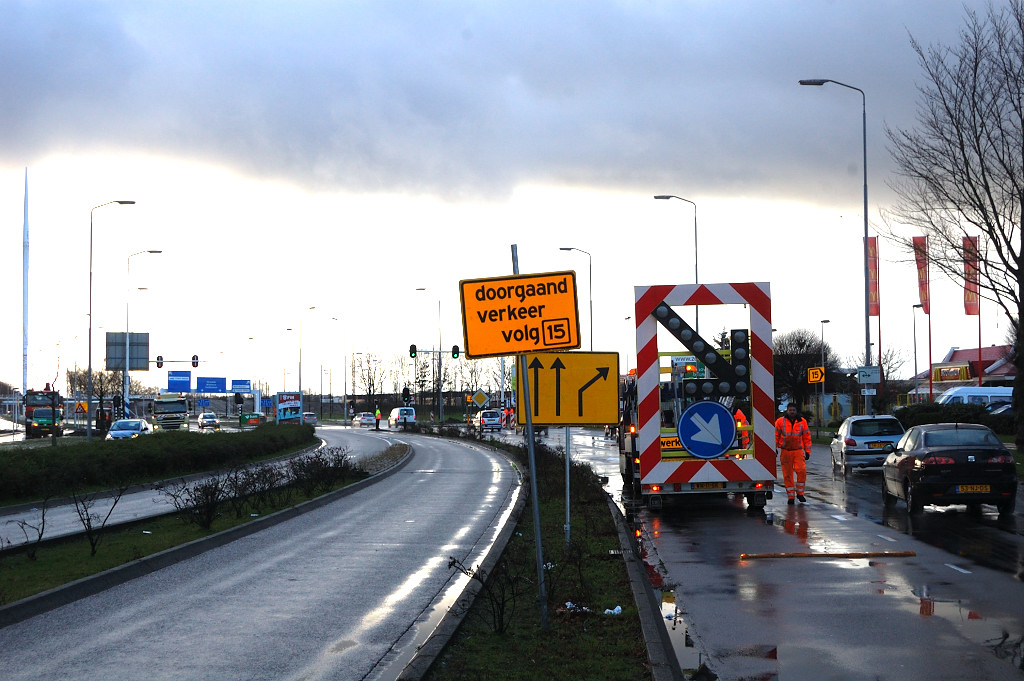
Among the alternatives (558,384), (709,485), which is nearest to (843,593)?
(558,384)

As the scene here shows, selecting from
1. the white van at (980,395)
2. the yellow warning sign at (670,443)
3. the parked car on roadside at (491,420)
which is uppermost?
the white van at (980,395)

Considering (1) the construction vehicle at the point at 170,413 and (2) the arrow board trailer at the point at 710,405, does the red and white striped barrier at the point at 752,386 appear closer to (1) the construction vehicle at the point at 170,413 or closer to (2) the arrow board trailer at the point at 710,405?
(2) the arrow board trailer at the point at 710,405

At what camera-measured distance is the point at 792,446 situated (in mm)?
19500

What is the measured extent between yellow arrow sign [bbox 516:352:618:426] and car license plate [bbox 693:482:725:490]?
748 cm

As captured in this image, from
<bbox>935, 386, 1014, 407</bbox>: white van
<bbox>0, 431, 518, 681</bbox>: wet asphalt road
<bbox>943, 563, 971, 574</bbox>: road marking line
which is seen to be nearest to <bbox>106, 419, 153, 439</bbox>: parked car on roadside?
<bbox>0, 431, 518, 681</bbox>: wet asphalt road

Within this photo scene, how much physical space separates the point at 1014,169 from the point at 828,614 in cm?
2208

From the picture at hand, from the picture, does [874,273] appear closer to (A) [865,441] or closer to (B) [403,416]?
(A) [865,441]

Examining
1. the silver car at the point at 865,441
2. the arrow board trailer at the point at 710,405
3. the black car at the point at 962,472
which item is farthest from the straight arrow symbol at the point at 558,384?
the silver car at the point at 865,441

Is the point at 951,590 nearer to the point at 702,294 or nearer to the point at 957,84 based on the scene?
the point at 702,294

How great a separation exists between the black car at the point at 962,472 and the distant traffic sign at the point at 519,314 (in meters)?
10.3

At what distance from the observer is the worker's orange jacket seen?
64.0 ft

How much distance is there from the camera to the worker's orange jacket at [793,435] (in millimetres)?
19516

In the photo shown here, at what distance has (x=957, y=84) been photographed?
2844cm

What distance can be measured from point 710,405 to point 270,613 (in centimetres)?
916
